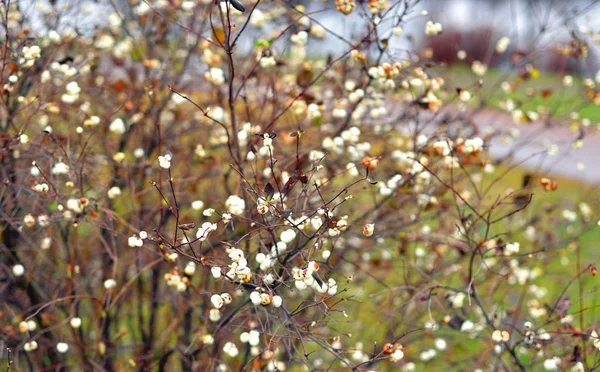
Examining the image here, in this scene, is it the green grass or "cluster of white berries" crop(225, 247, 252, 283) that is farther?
the green grass

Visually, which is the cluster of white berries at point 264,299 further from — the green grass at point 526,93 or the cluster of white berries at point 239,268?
the green grass at point 526,93

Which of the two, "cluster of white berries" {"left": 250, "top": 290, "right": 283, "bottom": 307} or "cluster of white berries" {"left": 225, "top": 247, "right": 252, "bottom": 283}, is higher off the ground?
"cluster of white berries" {"left": 225, "top": 247, "right": 252, "bottom": 283}

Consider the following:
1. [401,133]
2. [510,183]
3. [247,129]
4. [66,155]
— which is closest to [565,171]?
[510,183]

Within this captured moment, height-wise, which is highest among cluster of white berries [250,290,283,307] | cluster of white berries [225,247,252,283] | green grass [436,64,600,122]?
green grass [436,64,600,122]

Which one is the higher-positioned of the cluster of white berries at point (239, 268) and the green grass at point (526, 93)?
the green grass at point (526, 93)

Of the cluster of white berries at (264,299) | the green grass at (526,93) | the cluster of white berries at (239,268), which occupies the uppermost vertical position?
the green grass at (526,93)

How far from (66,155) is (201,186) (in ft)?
6.40

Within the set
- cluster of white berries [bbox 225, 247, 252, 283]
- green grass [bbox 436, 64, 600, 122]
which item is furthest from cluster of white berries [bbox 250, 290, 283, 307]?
green grass [bbox 436, 64, 600, 122]

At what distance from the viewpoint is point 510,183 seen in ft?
28.2

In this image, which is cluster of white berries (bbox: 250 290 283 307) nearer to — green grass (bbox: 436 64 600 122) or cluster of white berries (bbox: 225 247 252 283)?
cluster of white berries (bbox: 225 247 252 283)

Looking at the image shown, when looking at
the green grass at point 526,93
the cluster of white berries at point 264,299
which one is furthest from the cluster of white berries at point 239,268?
the green grass at point 526,93

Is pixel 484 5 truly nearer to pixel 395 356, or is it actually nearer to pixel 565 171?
pixel 565 171

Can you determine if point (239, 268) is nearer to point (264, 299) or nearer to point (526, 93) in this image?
point (264, 299)

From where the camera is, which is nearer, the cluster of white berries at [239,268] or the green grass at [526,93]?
the cluster of white berries at [239,268]
